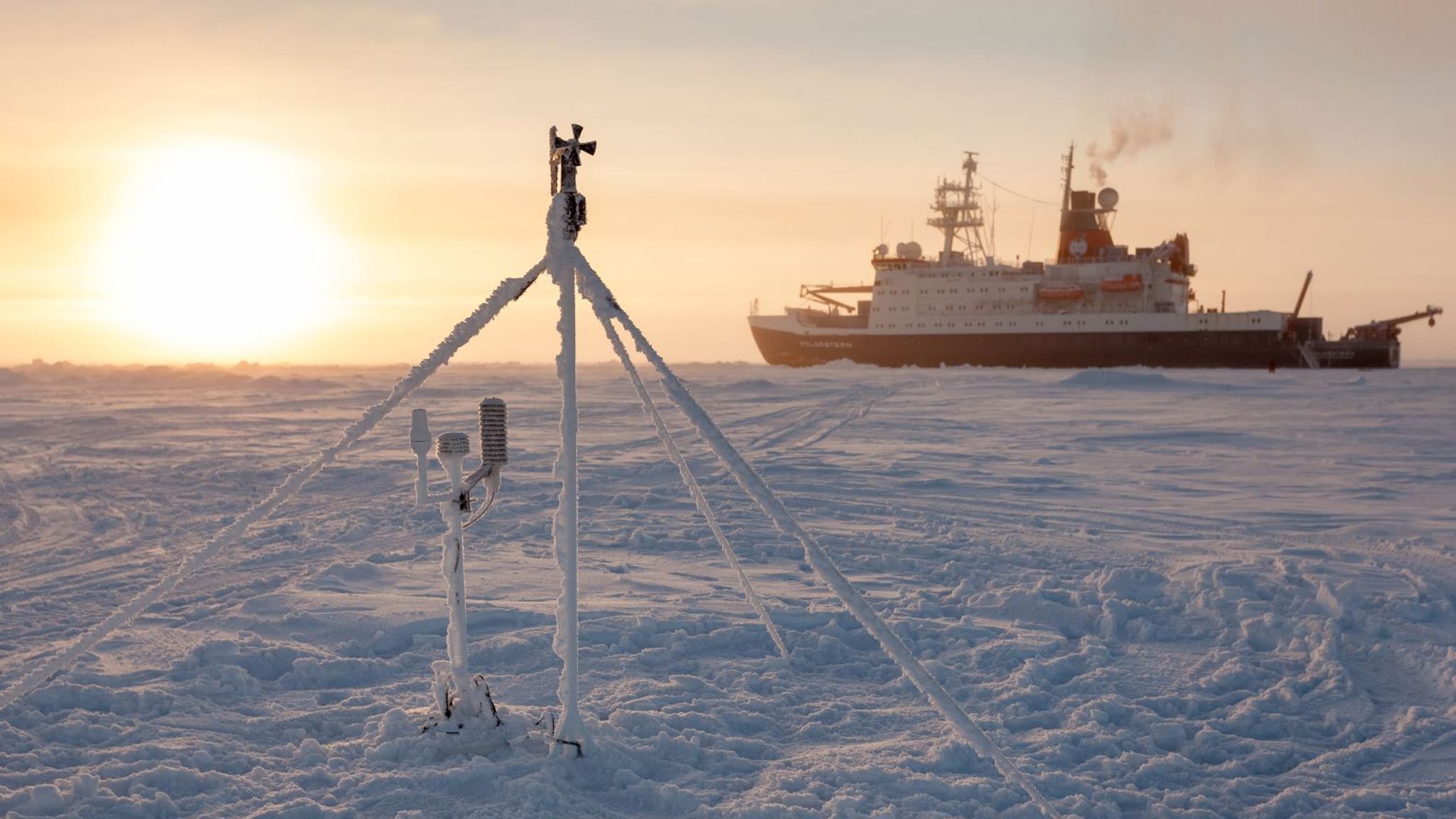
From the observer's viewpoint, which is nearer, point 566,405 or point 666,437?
point 566,405

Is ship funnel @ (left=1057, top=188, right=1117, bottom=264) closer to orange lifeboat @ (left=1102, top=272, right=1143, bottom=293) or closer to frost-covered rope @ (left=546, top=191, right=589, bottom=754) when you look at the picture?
orange lifeboat @ (left=1102, top=272, right=1143, bottom=293)

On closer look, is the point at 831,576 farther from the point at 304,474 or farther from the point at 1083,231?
the point at 1083,231

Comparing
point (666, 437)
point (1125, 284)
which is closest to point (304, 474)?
point (666, 437)

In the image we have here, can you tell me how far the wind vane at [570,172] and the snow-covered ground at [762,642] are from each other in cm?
217

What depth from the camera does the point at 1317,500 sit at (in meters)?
10.9

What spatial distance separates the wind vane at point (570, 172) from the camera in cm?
371

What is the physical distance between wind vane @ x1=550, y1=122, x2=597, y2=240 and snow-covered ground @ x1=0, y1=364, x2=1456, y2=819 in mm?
2171

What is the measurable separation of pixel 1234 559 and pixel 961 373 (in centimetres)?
3619

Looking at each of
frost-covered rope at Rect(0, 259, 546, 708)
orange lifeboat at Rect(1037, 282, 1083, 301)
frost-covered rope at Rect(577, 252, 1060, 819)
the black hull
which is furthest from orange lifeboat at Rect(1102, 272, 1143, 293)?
frost-covered rope at Rect(0, 259, 546, 708)

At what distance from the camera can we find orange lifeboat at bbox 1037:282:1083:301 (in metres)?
52.3

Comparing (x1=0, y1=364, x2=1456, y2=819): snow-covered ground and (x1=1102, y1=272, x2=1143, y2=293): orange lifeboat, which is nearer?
(x1=0, y1=364, x2=1456, y2=819): snow-covered ground

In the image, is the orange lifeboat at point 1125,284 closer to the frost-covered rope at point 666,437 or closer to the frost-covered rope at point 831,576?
the frost-covered rope at point 666,437

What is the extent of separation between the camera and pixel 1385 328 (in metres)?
52.0

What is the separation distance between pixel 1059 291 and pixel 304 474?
52979 millimetres
